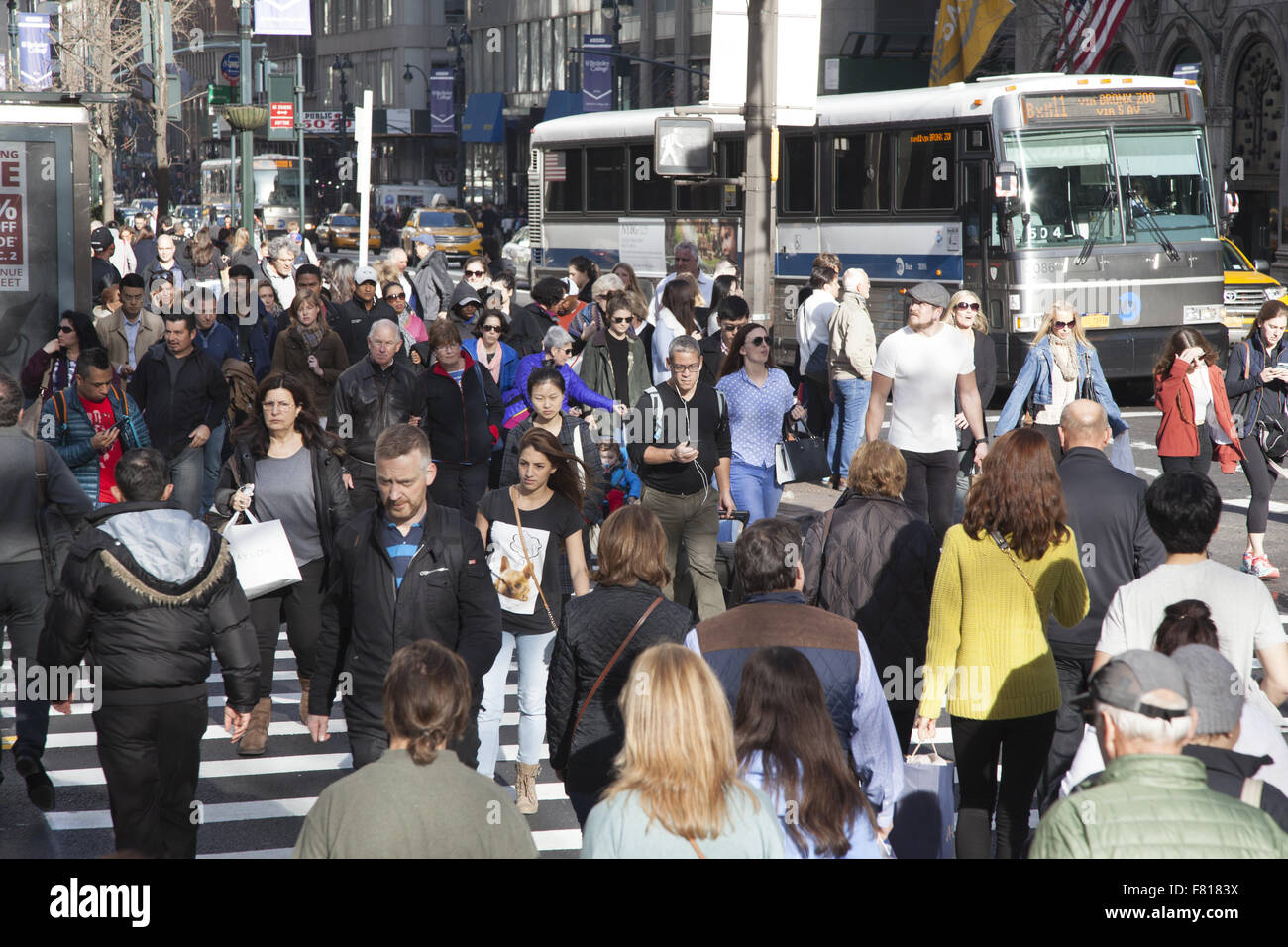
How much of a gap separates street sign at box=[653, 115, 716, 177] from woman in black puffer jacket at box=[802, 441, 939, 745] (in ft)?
18.4

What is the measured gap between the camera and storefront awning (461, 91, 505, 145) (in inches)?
2921

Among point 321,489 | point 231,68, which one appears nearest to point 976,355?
point 321,489

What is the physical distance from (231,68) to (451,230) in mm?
26121

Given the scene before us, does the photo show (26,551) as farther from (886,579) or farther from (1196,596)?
(1196,596)

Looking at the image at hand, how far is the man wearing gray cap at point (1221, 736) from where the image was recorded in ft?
13.1

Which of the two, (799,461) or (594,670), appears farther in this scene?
(799,461)

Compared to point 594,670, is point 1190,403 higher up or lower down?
higher up

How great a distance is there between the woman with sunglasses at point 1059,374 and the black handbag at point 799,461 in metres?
1.18

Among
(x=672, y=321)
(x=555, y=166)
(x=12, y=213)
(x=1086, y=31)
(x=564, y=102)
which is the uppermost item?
(x=564, y=102)

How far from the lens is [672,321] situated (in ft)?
41.4

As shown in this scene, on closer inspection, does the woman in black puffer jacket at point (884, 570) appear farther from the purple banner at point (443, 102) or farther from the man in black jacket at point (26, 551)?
the purple banner at point (443, 102)

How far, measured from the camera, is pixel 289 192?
75750 millimetres

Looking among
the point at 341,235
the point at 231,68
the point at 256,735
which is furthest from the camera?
the point at 341,235

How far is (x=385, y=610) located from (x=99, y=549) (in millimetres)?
1047
